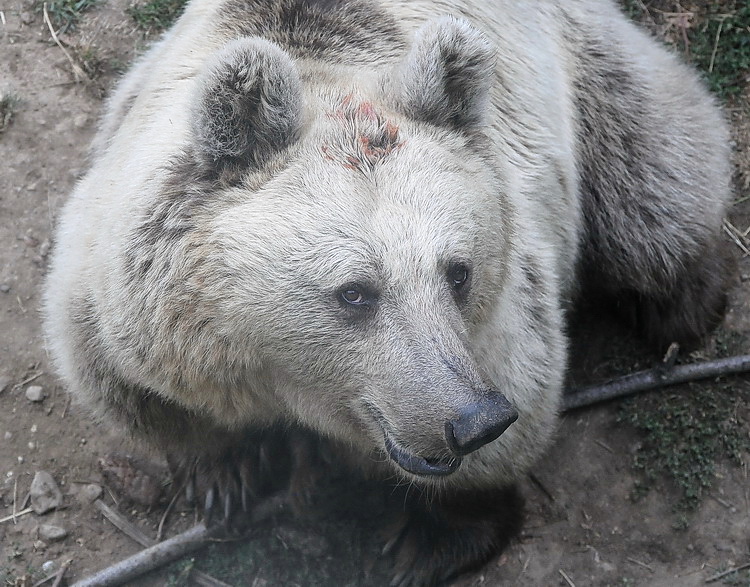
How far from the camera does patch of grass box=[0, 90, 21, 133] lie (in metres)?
5.56

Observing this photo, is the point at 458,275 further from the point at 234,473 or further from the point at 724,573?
the point at 724,573

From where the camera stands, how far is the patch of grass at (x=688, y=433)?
4.93 m

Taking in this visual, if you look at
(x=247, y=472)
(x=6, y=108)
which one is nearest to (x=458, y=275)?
(x=247, y=472)

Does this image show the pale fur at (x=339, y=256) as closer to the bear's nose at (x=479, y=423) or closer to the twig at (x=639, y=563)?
the bear's nose at (x=479, y=423)

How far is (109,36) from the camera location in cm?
591

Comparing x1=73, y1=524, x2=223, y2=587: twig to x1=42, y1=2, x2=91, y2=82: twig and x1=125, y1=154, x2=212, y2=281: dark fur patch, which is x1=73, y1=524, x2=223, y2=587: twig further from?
x1=42, y1=2, x2=91, y2=82: twig

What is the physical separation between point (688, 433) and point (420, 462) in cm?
264

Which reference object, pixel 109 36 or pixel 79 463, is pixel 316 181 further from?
pixel 109 36

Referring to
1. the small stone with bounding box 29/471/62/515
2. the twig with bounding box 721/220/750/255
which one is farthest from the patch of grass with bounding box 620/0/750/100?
the small stone with bounding box 29/471/62/515

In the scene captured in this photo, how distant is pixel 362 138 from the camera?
9.78 feet

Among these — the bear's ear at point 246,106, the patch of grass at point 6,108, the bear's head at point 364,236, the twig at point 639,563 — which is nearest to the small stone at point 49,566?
the bear's head at point 364,236

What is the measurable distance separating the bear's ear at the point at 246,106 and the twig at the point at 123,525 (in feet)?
7.80

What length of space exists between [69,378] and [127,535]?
1118 millimetres

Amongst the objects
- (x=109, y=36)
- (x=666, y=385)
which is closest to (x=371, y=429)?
(x=666, y=385)
